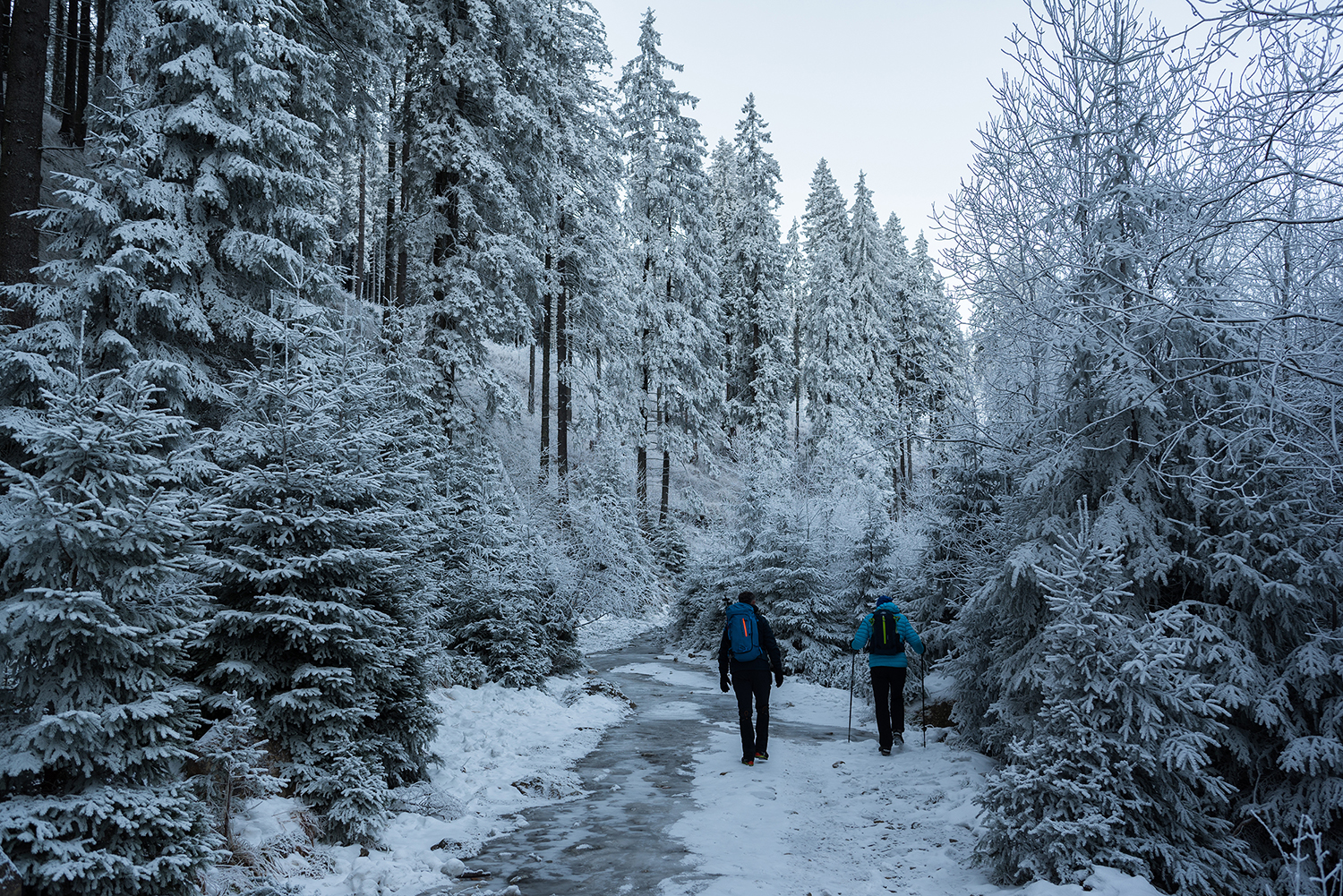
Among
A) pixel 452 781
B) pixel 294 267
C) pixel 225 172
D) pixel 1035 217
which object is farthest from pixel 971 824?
pixel 225 172

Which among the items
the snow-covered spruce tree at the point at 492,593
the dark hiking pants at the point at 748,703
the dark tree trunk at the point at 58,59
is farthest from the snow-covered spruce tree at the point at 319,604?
the dark tree trunk at the point at 58,59

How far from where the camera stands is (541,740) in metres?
9.82

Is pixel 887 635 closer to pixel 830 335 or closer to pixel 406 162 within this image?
pixel 406 162

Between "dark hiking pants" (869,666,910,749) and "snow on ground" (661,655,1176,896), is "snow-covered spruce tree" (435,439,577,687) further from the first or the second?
"dark hiking pants" (869,666,910,749)

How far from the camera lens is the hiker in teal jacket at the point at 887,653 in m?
9.88

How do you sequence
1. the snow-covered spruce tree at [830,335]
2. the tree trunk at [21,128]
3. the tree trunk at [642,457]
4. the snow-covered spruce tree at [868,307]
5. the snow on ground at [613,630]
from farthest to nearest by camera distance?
the snow-covered spruce tree at [868,307], the snow-covered spruce tree at [830,335], the tree trunk at [642,457], the snow on ground at [613,630], the tree trunk at [21,128]

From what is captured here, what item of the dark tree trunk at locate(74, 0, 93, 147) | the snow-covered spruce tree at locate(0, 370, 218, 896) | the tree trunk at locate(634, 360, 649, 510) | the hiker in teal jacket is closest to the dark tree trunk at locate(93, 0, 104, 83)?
the dark tree trunk at locate(74, 0, 93, 147)

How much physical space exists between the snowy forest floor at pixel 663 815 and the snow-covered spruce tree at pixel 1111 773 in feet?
1.01

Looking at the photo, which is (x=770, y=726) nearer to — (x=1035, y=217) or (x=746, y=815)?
(x=746, y=815)

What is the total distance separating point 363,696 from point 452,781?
1790mm

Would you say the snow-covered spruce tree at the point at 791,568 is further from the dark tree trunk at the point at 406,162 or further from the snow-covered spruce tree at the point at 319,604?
the snow-covered spruce tree at the point at 319,604

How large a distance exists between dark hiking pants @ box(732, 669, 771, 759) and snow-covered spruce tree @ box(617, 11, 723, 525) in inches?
816

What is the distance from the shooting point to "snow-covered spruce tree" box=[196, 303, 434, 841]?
19.4 ft

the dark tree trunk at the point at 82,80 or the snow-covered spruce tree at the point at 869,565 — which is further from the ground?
the dark tree trunk at the point at 82,80
